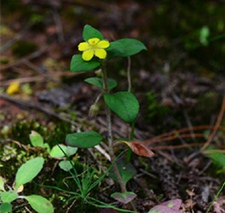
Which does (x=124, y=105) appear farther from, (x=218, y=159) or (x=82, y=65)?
(x=218, y=159)

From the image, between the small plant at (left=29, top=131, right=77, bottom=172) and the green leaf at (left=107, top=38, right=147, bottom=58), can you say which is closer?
the green leaf at (left=107, top=38, right=147, bottom=58)

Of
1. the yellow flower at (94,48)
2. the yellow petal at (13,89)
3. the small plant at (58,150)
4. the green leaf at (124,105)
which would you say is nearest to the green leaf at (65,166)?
the small plant at (58,150)

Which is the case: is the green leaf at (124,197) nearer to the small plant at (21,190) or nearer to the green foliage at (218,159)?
the small plant at (21,190)

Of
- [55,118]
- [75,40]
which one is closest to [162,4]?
[75,40]

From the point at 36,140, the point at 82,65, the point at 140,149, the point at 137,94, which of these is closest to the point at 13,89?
the point at 36,140

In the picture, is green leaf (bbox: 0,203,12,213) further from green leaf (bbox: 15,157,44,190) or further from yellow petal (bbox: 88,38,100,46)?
yellow petal (bbox: 88,38,100,46)

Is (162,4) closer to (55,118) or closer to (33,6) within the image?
(33,6)

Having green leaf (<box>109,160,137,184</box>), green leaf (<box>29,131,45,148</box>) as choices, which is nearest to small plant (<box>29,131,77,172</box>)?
green leaf (<box>29,131,45,148</box>)

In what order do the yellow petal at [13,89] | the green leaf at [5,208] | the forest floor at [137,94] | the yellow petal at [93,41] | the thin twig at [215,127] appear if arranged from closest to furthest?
the green leaf at [5,208]
the yellow petal at [93,41]
the forest floor at [137,94]
the thin twig at [215,127]
the yellow petal at [13,89]
